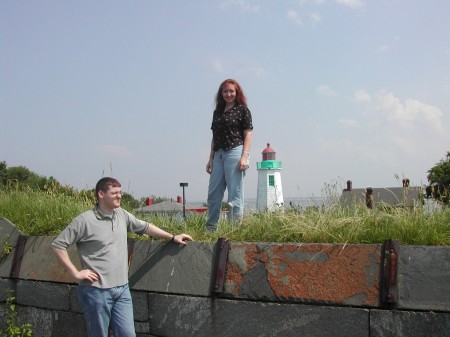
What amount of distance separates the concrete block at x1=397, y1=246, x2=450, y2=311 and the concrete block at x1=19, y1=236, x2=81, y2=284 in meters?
2.86

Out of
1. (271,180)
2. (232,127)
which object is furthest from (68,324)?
(271,180)

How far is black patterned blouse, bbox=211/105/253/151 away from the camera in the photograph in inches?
200

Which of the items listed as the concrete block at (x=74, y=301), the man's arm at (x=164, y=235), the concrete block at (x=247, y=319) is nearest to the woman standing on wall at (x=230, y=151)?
the man's arm at (x=164, y=235)

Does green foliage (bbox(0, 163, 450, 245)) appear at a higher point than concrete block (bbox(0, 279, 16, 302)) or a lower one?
higher

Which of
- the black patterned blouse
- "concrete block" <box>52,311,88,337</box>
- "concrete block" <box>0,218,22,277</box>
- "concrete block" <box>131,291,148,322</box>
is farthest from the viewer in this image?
"concrete block" <box>0,218,22,277</box>

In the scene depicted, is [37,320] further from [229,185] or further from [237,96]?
[237,96]

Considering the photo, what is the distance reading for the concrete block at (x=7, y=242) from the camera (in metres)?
5.31

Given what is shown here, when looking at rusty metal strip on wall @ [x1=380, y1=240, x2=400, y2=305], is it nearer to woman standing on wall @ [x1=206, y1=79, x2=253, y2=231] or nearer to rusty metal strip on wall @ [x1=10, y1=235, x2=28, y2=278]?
woman standing on wall @ [x1=206, y1=79, x2=253, y2=231]

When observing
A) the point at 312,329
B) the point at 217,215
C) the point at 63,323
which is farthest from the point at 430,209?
the point at 63,323

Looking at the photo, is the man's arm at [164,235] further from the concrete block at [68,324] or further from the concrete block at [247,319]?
the concrete block at [68,324]

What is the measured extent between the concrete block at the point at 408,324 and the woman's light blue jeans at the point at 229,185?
73.9 inches

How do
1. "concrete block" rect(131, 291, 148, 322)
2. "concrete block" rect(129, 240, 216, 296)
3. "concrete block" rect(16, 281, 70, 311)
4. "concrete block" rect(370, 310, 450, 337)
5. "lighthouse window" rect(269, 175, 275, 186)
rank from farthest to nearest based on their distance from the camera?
1. "lighthouse window" rect(269, 175, 275, 186)
2. "concrete block" rect(16, 281, 70, 311)
3. "concrete block" rect(131, 291, 148, 322)
4. "concrete block" rect(129, 240, 216, 296)
5. "concrete block" rect(370, 310, 450, 337)

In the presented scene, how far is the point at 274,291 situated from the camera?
375 cm

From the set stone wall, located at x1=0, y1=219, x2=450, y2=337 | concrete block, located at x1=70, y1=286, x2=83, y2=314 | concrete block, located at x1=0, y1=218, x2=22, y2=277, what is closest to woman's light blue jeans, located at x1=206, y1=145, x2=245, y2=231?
stone wall, located at x1=0, y1=219, x2=450, y2=337
